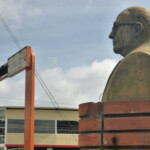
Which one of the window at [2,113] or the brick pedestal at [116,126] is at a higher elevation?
the window at [2,113]

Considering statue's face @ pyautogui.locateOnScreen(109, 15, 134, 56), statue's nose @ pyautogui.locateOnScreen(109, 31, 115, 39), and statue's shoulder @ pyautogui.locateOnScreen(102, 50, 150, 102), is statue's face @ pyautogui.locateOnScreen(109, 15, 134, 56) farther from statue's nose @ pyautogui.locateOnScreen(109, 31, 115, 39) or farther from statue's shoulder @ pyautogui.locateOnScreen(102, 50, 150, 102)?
statue's shoulder @ pyautogui.locateOnScreen(102, 50, 150, 102)

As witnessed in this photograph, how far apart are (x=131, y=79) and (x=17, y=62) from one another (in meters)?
2.77

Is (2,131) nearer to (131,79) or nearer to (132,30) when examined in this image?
(132,30)

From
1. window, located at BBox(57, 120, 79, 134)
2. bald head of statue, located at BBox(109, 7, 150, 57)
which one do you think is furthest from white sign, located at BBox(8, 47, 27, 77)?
window, located at BBox(57, 120, 79, 134)

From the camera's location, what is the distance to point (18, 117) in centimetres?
2923

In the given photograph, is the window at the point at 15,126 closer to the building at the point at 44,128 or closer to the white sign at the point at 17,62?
the building at the point at 44,128

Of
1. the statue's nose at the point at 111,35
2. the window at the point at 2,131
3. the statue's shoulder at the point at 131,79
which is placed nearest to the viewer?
the statue's shoulder at the point at 131,79

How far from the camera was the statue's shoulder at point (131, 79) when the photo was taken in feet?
25.7

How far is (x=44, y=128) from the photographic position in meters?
29.7

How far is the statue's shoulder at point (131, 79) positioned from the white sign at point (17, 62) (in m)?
2.24

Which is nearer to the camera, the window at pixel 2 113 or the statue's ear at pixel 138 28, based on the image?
the statue's ear at pixel 138 28

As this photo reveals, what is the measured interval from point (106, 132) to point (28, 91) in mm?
1947

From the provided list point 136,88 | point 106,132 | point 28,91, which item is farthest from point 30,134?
point 136,88

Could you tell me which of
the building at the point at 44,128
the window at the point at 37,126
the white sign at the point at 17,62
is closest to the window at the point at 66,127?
the building at the point at 44,128
